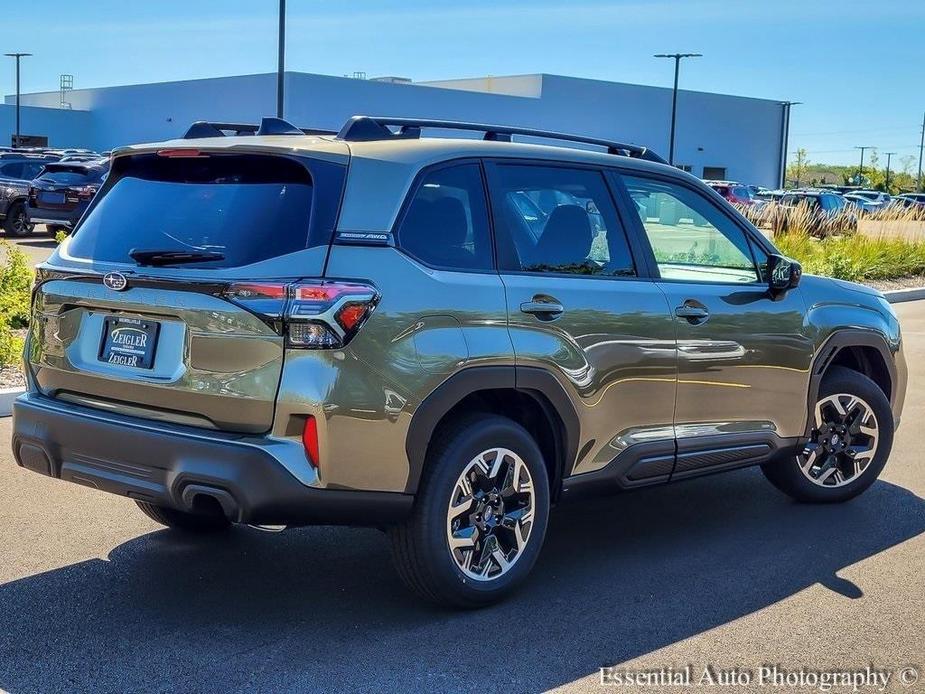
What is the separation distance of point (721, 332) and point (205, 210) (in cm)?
247

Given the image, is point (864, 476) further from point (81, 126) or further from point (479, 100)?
point (81, 126)

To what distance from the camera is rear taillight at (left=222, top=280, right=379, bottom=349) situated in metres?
4.11

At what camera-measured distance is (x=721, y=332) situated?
18.2 feet

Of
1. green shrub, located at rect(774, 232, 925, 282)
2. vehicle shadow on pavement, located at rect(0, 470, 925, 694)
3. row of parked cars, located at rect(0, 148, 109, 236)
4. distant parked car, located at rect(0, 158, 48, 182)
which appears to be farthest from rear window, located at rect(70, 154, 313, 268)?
A: distant parked car, located at rect(0, 158, 48, 182)

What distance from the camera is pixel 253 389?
13.6ft

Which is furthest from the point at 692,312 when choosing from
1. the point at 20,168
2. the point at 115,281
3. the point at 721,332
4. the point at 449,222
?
the point at 20,168

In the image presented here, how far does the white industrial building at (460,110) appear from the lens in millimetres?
60094

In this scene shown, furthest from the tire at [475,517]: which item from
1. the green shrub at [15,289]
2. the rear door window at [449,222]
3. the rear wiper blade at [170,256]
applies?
the green shrub at [15,289]

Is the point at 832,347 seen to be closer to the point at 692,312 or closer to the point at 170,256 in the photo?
the point at 692,312

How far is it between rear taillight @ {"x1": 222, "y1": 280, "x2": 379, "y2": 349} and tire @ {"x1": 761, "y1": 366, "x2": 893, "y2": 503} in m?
3.16

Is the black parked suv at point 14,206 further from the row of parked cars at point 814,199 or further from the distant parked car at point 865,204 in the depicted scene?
the distant parked car at point 865,204

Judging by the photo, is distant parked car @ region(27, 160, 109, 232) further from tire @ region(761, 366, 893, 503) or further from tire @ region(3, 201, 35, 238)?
tire @ region(761, 366, 893, 503)

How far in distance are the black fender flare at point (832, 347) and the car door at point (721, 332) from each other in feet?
0.21

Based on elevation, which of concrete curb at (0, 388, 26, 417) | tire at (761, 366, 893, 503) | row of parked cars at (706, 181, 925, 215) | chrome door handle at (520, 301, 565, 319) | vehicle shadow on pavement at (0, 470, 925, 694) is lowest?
vehicle shadow on pavement at (0, 470, 925, 694)
